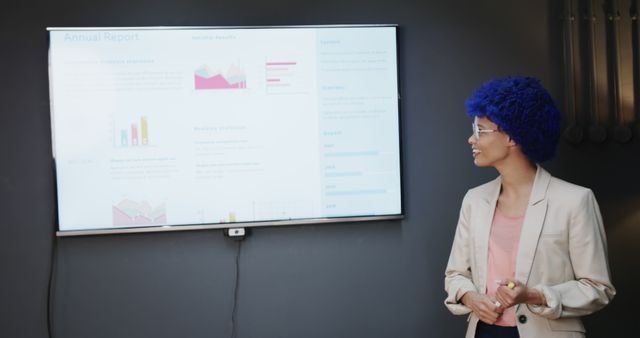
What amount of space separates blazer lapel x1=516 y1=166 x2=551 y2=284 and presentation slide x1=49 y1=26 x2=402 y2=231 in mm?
931

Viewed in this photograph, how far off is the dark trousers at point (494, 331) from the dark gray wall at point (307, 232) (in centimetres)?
84

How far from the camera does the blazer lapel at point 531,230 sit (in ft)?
6.52

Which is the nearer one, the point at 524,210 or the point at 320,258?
the point at 524,210

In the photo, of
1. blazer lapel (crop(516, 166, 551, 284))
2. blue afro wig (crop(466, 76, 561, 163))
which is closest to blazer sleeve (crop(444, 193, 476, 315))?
blazer lapel (crop(516, 166, 551, 284))

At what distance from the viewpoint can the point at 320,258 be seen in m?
2.91

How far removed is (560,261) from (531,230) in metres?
0.15

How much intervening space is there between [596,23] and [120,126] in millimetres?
2502

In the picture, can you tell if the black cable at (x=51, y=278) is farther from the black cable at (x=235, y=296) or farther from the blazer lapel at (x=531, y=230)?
the blazer lapel at (x=531, y=230)

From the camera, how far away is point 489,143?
2.11 meters

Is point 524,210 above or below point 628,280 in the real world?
above

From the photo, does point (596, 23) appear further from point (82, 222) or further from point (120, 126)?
point (82, 222)

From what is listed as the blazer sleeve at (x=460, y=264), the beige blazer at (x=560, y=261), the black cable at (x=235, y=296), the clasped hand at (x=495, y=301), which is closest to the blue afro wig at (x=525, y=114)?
the beige blazer at (x=560, y=261)

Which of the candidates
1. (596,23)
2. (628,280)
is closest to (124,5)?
(596,23)

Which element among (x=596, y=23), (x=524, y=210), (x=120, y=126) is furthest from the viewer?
(x=596, y=23)
